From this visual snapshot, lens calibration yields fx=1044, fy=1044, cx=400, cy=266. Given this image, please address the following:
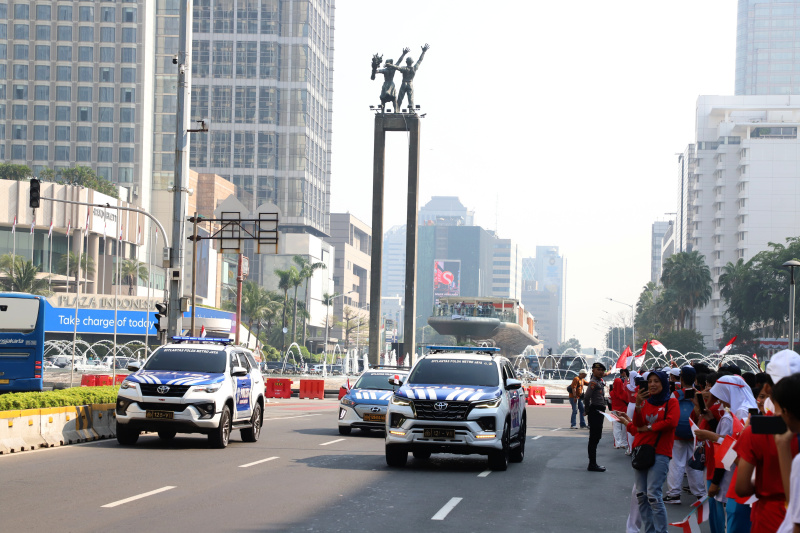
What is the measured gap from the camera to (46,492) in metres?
12.4

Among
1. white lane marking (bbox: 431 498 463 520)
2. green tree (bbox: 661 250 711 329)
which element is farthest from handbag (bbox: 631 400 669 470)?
green tree (bbox: 661 250 711 329)

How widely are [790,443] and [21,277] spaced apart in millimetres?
86158

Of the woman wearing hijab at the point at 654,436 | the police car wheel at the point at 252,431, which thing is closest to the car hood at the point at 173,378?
the police car wheel at the point at 252,431

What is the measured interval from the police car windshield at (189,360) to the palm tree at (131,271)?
8446 centimetres

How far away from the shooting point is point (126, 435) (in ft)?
62.8

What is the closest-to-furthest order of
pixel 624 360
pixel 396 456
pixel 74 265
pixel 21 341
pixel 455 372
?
1. pixel 396 456
2. pixel 455 372
3. pixel 624 360
4. pixel 21 341
5. pixel 74 265

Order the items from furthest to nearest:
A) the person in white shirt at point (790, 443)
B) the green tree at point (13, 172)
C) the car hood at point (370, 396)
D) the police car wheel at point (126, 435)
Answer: the green tree at point (13, 172) → the car hood at point (370, 396) → the police car wheel at point (126, 435) → the person in white shirt at point (790, 443)

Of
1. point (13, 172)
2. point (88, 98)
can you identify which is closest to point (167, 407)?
point (13, 172)

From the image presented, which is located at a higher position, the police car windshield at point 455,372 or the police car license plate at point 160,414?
the police car windshield at point 455,372

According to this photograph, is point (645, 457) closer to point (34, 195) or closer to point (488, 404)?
point (488, 404)

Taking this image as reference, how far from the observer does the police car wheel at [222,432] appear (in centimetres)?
1895

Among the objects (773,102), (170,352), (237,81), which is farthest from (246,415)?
(773,102)

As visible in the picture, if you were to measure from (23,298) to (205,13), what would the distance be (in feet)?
453

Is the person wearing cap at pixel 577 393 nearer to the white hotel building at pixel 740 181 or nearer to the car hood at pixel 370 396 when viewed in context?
the car hood at pixel 370 396
